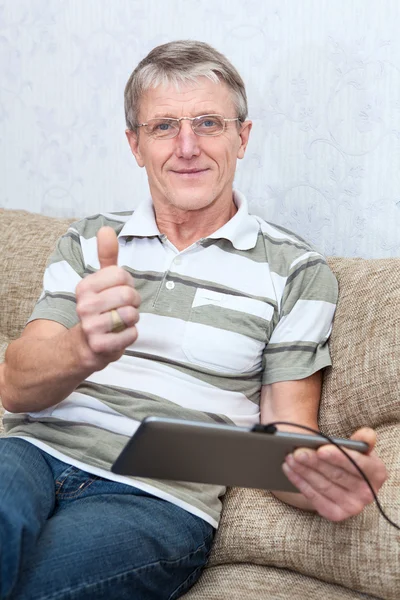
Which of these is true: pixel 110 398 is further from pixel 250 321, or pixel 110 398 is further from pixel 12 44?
pixel 12 44

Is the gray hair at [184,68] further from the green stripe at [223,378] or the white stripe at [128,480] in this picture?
the white stripe at [128,480]

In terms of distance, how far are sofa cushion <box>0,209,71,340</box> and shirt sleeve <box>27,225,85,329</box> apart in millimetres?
311

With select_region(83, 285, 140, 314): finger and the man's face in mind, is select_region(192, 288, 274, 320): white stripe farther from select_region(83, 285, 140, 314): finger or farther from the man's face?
select_region(83, 285, 140, 314): finger

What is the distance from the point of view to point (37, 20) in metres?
2.17

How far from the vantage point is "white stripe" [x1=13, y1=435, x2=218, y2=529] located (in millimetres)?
1319

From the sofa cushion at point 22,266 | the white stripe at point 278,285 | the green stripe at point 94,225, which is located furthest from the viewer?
the sofa cushion at point 22,266

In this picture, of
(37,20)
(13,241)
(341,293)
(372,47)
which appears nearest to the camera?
(341,293)

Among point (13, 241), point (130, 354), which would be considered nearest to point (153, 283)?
point (130, 354)

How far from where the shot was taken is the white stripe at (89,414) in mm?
1393

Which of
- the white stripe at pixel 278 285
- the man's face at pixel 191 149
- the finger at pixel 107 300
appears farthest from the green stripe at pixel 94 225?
the finger at pixel 107 300

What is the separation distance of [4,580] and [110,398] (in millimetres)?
433

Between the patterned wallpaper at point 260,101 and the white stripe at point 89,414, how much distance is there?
2.21 feet

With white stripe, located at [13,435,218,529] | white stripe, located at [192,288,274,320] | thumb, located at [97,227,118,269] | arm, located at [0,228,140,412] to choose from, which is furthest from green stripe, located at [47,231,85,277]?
thumb, located at [97,227,118,269]

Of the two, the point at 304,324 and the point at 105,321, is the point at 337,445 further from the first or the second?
the point at 304,324
